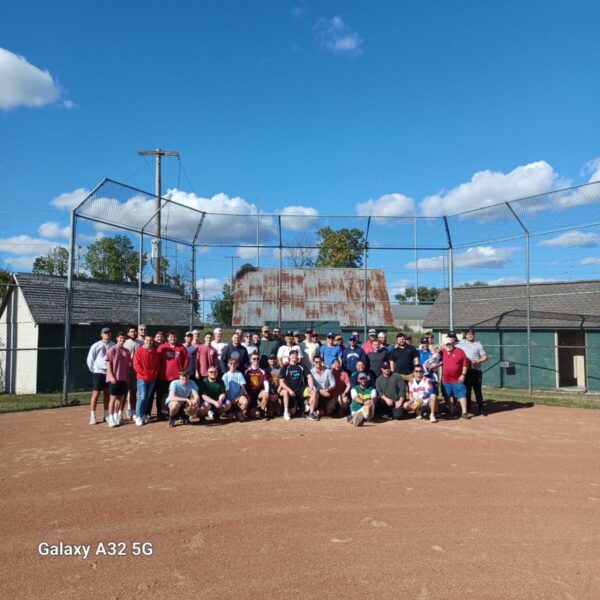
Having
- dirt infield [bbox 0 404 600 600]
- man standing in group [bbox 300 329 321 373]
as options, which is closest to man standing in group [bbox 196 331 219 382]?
dirt infield [bbox 0 404 600 600]

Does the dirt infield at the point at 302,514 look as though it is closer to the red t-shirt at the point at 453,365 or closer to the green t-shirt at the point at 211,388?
the green t-shirt at the point at 211,388

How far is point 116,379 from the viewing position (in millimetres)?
8227

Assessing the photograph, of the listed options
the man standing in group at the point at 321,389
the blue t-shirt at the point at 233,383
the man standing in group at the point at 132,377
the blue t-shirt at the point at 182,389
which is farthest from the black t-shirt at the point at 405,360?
the man standing in group at the point at 132,377

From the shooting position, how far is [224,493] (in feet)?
16.0

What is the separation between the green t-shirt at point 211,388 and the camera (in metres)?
8.68

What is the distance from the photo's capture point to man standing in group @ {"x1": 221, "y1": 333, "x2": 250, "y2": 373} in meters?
9.37

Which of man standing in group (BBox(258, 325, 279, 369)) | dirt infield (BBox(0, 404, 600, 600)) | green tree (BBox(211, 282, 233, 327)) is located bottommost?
dirt infield (BBox(0, 404, 600, 600))

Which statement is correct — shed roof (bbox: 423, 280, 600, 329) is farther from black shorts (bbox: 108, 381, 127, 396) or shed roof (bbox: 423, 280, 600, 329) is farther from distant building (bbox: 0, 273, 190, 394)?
black shorts (bbox: 108, 381, 127, 396)

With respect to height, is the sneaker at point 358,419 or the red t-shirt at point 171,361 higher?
the red t-shirt at point 171,361

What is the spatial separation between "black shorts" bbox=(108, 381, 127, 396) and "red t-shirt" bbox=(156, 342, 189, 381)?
0.65 meters

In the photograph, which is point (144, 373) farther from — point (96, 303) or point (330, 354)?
point (96, 303)

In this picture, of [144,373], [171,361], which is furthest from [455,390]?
[144,373]

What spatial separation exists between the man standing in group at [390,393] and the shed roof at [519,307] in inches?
275

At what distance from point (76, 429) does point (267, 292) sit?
9798 millimetres
